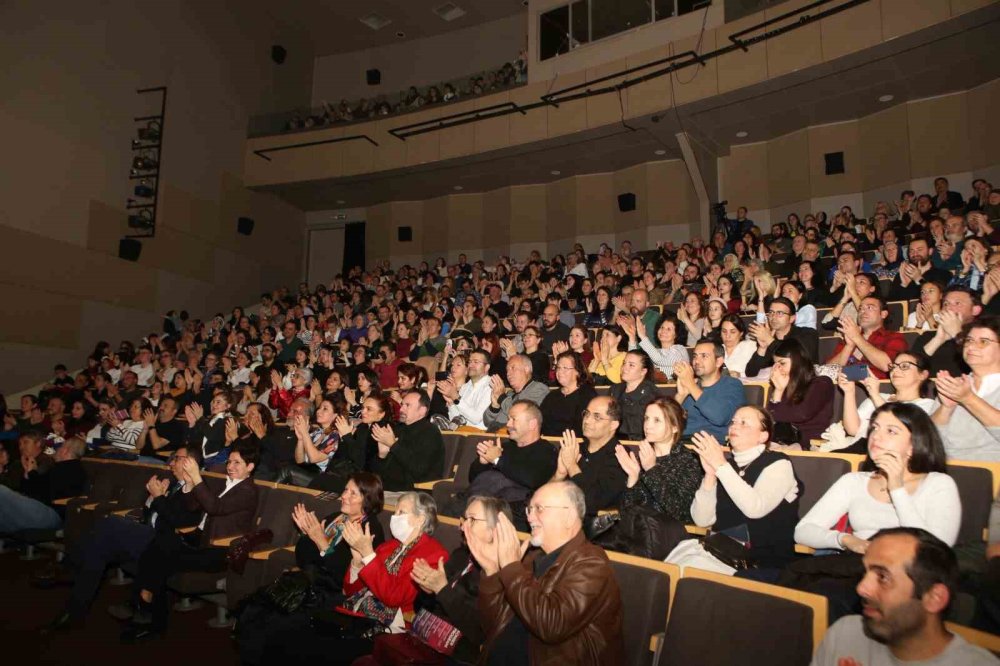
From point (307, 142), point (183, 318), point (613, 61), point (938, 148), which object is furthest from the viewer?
point (307, 142)

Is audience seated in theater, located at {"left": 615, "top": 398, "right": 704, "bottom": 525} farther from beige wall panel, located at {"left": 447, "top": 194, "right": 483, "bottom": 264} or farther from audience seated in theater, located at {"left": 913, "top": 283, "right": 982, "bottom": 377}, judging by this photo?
beige wall panel, located at {"left": 447, "top": 194, "right": 483, "bottom": 264}

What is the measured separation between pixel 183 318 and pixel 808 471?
8.94m

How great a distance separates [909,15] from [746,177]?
3144 millimetres

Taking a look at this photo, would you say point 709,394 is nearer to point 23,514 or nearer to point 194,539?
point 194,539

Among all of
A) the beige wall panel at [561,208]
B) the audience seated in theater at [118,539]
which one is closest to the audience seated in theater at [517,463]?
the audience seated in theater at [118,539]

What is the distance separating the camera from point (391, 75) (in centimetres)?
1180

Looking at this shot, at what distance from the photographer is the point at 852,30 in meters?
6.39

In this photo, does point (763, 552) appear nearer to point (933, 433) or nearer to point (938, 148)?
point (933, 433)

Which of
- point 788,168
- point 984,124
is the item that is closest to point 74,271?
point 788,168

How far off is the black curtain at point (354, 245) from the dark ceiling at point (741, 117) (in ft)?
1.81

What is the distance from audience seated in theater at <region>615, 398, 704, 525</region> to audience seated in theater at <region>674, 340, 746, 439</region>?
17.7 inches

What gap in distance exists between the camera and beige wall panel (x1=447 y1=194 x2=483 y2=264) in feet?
36.7

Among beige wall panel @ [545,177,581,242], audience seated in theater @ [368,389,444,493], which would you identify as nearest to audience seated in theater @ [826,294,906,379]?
audience seated in theater @ [368,389,444,493]

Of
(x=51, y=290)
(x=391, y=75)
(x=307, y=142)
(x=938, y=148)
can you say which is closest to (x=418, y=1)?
(x=391, y=75)
